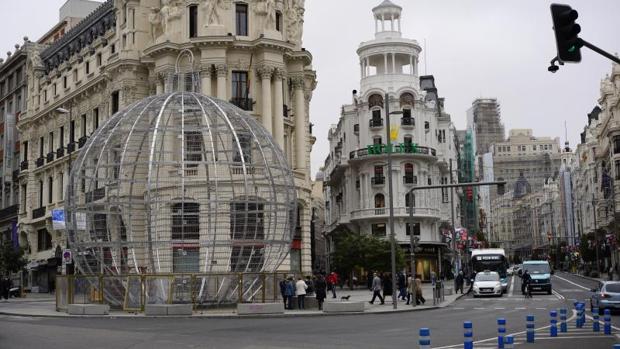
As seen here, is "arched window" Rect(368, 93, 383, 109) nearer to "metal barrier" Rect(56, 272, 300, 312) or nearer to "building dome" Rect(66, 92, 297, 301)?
"building dome" Rect(66, 92, 297, 301)

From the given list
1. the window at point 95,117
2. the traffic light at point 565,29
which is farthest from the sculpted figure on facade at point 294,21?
the traffic light at point 565,29

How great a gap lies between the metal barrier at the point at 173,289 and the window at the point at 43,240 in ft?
120

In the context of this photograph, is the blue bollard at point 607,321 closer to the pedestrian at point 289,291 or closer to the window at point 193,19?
the pedestrian at point 289,291

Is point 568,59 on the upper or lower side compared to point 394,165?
lower

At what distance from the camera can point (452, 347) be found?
17.5 m

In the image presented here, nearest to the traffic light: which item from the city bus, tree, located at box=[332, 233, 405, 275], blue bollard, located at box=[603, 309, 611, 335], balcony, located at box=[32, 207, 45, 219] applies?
Result: blue bollard, located at box=[603, 309, 611, 335]

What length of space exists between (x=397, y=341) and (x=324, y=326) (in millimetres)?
5521

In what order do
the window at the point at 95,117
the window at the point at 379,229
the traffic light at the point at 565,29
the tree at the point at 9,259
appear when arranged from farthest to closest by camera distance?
the window at the point at 379,229
the window at the point at 95,117
the tree at the point at 9,259
the traffic light at the point at 565,29

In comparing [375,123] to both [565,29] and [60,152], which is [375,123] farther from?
[565,29]

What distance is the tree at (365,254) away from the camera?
208 feet

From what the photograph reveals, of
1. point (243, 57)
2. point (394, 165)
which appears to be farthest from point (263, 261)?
point (394, 165)

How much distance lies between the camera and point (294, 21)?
2181 inches

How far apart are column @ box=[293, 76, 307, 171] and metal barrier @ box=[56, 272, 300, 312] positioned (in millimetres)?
20777

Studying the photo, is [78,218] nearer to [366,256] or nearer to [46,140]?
[366,256]
